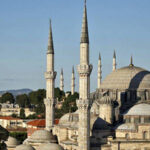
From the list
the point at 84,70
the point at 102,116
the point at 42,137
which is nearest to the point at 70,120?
the point at 42,137

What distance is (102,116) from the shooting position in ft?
144

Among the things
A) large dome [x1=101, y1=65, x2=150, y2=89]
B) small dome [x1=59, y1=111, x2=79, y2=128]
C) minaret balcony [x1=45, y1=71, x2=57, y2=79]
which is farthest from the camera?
minaret balcony [x1=45, y1=71, x2=57, y2=79]

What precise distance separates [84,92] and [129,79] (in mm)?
9668

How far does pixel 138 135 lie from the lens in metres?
41.1

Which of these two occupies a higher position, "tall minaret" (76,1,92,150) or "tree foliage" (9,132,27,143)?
"tall minaret" (76,1,92,150)

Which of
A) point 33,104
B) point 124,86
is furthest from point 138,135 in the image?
point 33,104

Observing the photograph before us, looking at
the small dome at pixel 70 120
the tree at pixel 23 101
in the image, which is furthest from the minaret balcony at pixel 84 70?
the tree at pixel 23 101

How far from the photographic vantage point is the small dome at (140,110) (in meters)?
42.4

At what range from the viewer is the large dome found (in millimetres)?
47531

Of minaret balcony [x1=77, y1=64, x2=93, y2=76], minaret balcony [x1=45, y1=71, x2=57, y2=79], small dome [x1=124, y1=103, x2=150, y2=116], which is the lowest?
small dome [x1=124, y1=103, x2=150, y2=116]

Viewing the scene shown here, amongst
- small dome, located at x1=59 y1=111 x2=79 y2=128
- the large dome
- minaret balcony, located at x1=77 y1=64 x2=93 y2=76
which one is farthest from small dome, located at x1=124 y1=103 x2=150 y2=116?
minaret balcony, located at x1=77 y1=64 x2=93 y2=76

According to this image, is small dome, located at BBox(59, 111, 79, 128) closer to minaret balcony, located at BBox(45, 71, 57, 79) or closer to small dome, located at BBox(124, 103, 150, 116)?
minaret balcony, located at BBox(45, 71, 57, 79)

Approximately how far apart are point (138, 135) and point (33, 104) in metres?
79.7

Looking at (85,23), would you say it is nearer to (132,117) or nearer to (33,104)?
(132,117)
